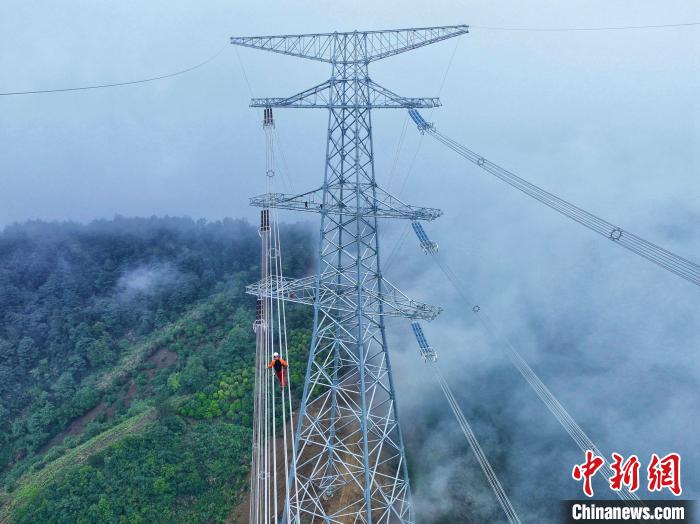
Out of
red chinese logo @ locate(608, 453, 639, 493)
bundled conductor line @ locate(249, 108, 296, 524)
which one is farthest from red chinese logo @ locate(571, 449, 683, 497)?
bundled conductor line @ locate(249, 108, 296, 524)

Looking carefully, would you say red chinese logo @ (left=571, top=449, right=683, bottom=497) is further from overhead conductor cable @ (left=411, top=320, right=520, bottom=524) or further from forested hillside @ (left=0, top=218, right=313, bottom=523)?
forested hillside @ (left=0, top=218, right=313, bottom=523)

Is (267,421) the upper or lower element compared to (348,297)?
lower

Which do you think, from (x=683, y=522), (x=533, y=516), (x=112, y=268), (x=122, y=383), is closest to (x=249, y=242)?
(x=112, y=268)

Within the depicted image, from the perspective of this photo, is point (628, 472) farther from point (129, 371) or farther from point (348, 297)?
point (129, 371)

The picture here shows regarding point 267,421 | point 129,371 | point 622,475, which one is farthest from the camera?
point 129,371

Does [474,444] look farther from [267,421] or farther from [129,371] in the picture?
[129,371]

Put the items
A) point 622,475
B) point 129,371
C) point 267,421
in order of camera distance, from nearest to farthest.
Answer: point 622,475 < point 267,421 < point 129,371

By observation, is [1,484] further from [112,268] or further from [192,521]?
[112,268]

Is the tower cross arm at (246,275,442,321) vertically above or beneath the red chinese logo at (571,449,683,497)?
above

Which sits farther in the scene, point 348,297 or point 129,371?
point 129,371

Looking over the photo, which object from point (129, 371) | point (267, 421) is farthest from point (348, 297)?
point (129, 371)
